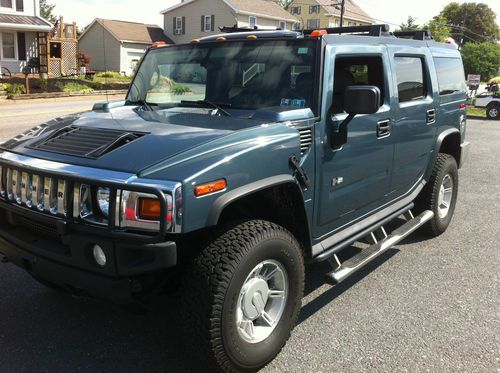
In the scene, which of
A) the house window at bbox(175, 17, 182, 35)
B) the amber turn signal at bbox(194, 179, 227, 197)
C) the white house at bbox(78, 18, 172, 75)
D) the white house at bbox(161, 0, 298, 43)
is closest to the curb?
the white house at bbox(78, 18, 172, 75)

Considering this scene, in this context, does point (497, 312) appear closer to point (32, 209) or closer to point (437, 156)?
point (437, 156)

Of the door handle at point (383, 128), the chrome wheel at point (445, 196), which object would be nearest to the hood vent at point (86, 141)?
the door handle at point (383, 128)

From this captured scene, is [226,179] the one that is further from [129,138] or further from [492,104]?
[492,104]

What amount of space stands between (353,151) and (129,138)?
160 cm

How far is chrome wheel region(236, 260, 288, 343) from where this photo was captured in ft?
9.17

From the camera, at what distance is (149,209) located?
2402mm

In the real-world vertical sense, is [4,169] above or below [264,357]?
above

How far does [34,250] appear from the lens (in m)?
2.71

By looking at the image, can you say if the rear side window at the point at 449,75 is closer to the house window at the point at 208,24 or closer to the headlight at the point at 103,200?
the headlight at the point at 103,200

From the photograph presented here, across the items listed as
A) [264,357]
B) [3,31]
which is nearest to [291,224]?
[264,357]

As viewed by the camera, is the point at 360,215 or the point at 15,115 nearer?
the point at 360,215

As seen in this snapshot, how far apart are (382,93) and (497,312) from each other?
187cm

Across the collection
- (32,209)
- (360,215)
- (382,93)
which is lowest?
(360,215)

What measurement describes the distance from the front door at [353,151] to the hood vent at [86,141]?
4.11 ft
